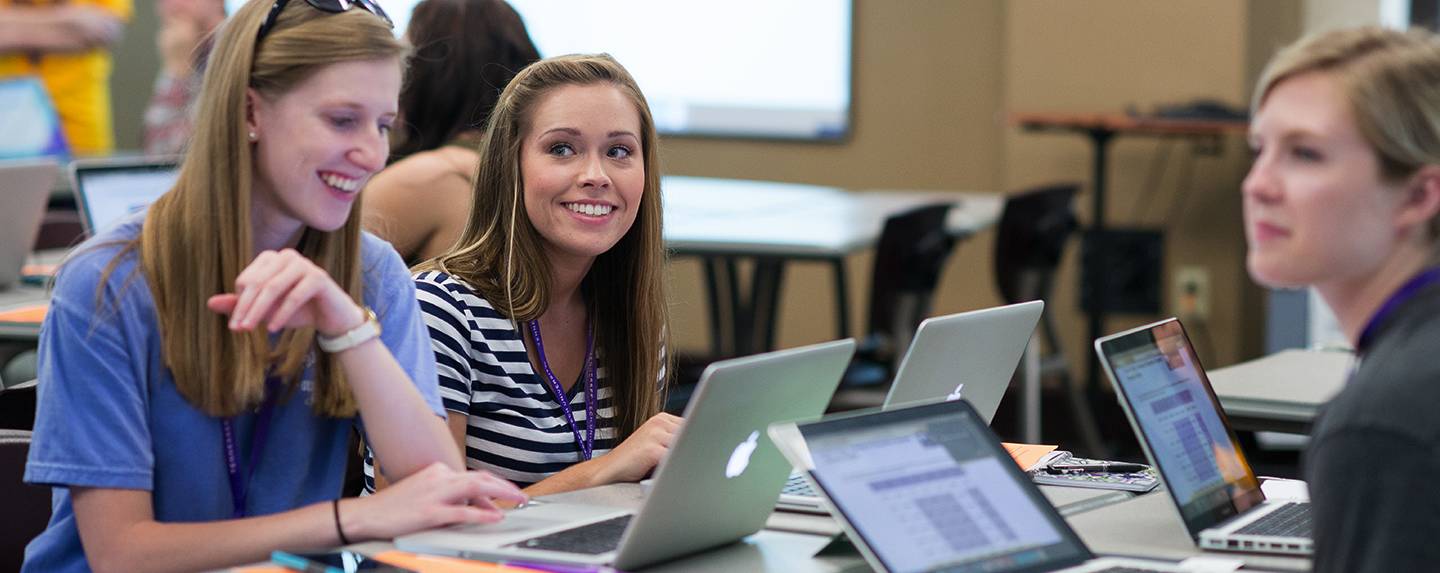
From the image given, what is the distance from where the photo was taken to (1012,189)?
19.8 feet

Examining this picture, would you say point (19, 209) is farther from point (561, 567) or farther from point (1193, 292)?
point (1193, 292)

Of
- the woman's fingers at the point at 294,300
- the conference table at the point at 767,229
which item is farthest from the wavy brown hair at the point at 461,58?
the woman's fingers at the point at 294,300

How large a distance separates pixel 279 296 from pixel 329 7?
1.21 ft

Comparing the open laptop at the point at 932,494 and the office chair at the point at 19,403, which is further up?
the open laptop at the point at 932,494

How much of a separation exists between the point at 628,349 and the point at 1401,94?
3.87ft

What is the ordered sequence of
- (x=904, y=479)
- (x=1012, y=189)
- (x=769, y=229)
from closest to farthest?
1. (x=904, y=479)
2. (x=769, y=229)
3. (x=1012, y=189)

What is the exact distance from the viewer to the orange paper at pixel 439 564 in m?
1.52

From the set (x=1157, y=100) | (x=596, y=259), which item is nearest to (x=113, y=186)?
(x=596, y=259)

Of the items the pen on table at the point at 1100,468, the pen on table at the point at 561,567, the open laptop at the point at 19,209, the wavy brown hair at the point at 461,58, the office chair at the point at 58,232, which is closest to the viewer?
the pen on table at the point at 561,567

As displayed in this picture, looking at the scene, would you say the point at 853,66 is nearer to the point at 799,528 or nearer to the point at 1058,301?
the point at 1058,301

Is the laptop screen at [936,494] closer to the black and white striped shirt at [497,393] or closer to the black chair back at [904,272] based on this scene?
the black and white striped shirt at [497,393]

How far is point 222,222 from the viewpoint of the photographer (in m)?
1.68

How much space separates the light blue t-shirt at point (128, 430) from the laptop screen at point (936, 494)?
611 millimetres

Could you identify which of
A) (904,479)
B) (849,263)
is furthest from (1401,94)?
(849,263)
